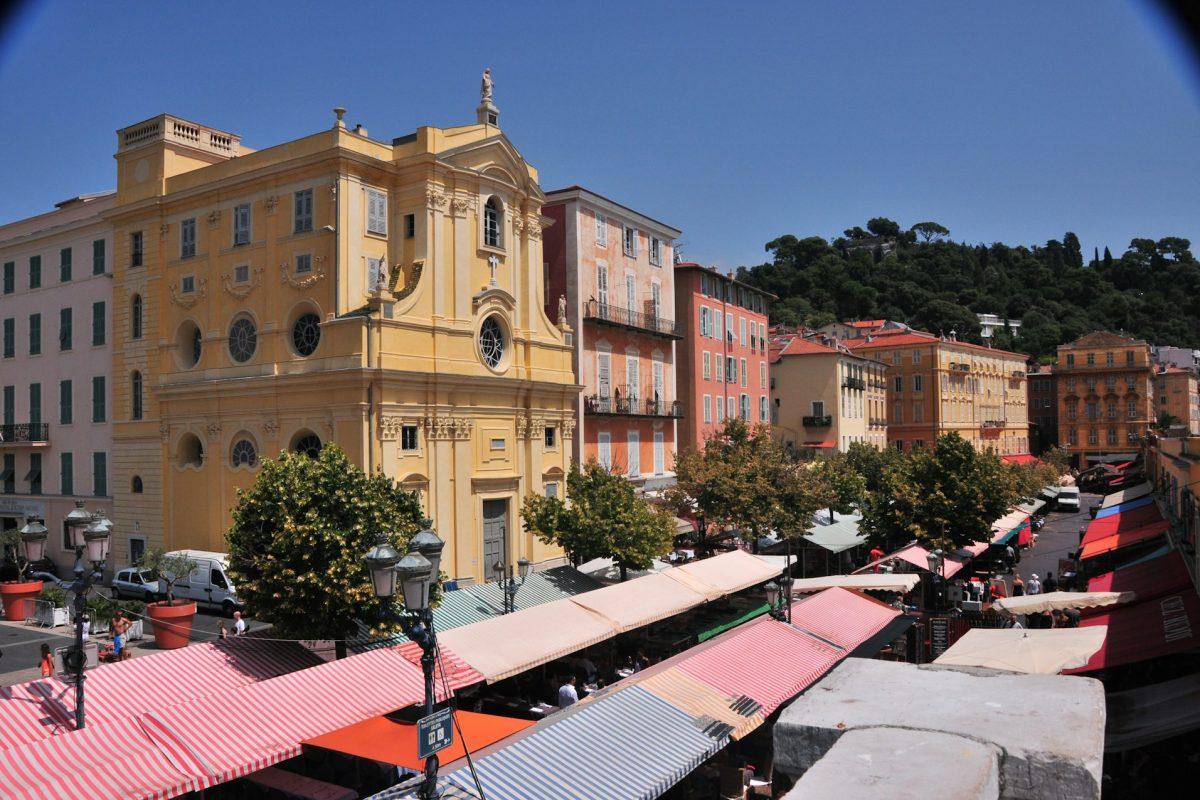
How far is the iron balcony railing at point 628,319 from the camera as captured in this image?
135 feet

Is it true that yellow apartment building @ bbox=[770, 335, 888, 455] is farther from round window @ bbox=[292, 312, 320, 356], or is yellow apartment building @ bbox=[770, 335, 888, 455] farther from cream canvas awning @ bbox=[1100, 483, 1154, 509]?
round window @ bbox=[292, 312, 320, 356]

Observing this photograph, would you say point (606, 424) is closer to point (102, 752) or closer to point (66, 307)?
point (66, 307)

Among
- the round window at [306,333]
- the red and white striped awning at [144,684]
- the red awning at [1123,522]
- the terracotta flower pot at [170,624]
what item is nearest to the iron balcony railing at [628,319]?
the round window at [306,333]

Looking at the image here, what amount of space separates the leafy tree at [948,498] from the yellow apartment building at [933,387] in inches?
1984

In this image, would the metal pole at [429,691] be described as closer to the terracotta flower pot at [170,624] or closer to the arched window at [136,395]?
the terracotta flower pot at [170,624]

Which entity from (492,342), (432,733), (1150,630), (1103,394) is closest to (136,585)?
(492,342)

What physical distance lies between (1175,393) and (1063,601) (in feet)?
335

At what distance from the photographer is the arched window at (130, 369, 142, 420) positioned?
37000mm

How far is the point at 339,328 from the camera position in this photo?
3034cm

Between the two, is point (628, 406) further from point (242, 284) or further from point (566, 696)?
point (566, 696)

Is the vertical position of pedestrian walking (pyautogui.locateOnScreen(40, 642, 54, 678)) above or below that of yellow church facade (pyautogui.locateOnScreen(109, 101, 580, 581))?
below

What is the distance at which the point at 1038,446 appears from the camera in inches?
4373

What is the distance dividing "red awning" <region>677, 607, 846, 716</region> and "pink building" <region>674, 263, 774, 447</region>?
93.4 feet

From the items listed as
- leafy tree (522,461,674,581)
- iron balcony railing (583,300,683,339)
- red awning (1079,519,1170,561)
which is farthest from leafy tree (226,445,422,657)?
iron balcony railing (583,300,683,339)
